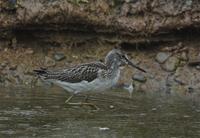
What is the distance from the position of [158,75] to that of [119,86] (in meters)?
0.71

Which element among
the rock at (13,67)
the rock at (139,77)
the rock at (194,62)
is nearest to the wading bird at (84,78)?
the rock at (139,77)

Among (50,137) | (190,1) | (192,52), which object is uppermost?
(190,1)

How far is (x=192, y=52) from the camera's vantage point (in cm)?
1378

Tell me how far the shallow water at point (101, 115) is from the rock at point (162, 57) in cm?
103

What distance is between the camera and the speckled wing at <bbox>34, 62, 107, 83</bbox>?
39.1 feet

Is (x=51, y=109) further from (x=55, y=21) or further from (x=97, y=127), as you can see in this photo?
(x=55, y=21)

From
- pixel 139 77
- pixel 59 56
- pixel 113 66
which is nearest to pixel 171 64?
pixel 139 77

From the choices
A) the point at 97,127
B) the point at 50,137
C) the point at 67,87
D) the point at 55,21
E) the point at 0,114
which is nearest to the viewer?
the point at 50,137

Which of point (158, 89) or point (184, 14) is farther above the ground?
point (184, 14)

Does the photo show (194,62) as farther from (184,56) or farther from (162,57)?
(162,57)

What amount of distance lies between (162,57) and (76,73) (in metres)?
2.35

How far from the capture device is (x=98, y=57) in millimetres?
14242

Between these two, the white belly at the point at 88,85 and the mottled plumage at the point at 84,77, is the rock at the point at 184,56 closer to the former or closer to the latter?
the mottled plumage at the point at 84,77

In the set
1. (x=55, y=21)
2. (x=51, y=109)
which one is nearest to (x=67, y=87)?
(x=51, y=109)
